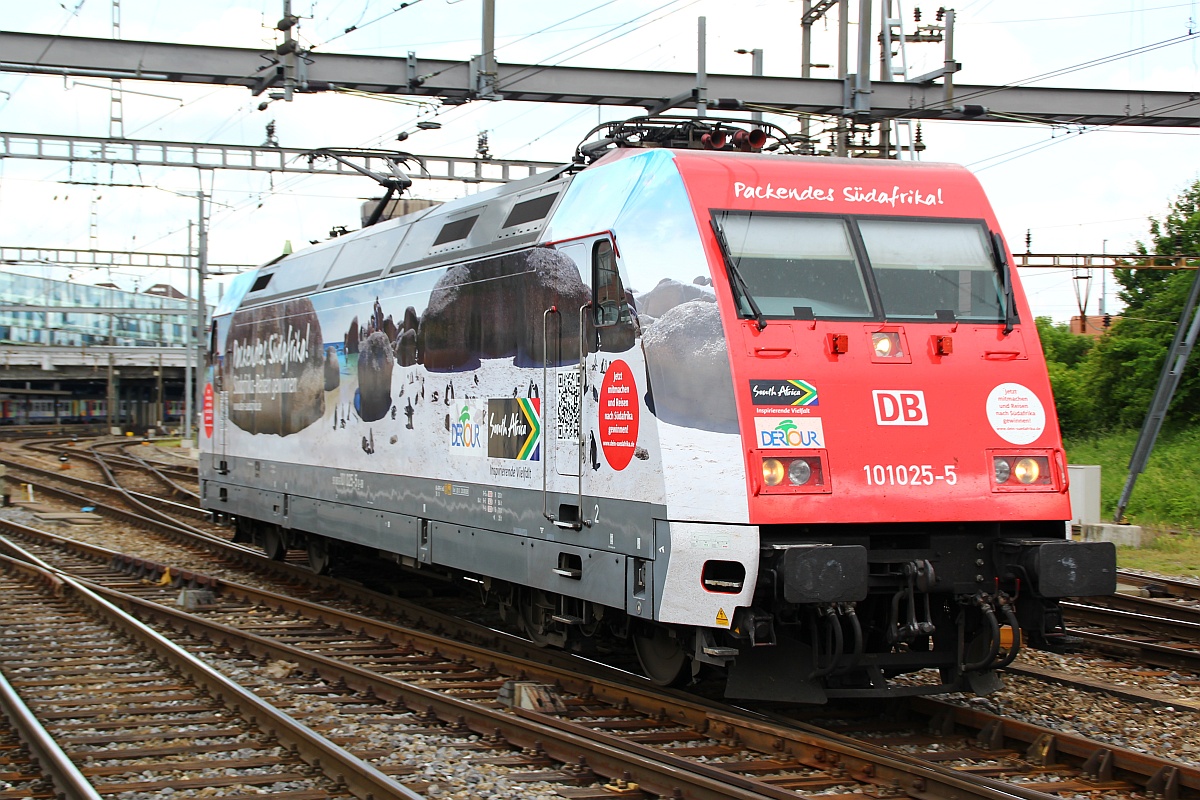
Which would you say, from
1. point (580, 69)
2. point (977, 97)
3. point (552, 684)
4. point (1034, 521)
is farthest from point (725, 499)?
point (977, 97)

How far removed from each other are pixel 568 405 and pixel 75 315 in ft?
230

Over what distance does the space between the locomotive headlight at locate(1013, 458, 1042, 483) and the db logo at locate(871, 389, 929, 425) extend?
2.09ft

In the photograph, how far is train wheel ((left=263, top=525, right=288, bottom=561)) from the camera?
15.4 meters

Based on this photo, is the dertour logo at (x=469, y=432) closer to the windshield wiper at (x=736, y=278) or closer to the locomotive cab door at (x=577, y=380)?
the locomotive cab door at (x=577, y=380)

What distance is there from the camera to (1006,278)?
7.73 metres

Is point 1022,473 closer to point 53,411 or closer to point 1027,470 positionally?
point 1027,470

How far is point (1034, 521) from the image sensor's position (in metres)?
7.29

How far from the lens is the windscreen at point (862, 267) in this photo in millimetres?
7371

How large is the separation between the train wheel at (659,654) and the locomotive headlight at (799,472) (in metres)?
1.44

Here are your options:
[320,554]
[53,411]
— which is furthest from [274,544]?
[53,411]

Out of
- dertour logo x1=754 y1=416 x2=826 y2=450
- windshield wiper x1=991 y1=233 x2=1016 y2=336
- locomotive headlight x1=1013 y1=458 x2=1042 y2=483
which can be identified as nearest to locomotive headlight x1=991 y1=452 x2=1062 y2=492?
locomotive headlight x1=1013 y1=458 x2=1042 y2=483

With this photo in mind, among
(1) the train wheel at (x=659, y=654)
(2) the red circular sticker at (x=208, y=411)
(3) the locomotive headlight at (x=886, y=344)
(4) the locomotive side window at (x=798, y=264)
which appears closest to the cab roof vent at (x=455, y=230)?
(4) the locomotive side window at (x=798, y=264)

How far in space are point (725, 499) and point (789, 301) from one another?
1.32 m

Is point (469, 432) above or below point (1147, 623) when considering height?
above
